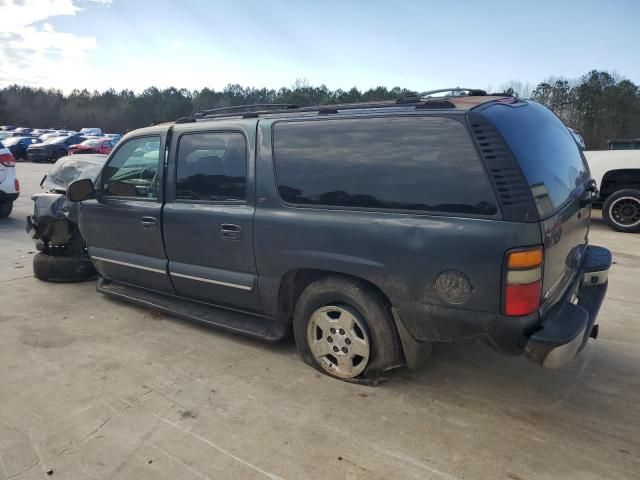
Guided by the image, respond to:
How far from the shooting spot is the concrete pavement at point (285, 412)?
8.16 ft

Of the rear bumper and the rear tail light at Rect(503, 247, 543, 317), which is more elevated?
the rear tail light at Rect(503, 247, 543, 317)

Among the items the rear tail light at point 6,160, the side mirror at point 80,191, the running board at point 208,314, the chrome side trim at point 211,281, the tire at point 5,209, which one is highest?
the rear tail light at point 6,160

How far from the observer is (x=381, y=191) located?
2889 mm

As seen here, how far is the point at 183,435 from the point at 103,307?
2556mm

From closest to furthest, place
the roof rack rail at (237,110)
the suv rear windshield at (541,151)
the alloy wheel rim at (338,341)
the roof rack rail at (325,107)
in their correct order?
1. the suv rear windshield at (541,151)
2. the roof rack rail at (325,107)
3. the alloy wheel rim at (338,341)
4. the roof rack rail at (237,110)

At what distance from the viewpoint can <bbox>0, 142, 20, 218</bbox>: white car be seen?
9.19 metres

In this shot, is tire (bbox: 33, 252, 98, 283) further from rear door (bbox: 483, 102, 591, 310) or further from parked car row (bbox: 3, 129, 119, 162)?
parked car row (bbox: 3, 129, 119, 162)

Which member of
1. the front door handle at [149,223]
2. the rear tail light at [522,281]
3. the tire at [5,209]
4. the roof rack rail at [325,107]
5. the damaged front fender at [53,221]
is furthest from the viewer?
the tire at [5,209]

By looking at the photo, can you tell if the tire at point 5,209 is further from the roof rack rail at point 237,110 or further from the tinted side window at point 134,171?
the roof rack rail at point 237,110

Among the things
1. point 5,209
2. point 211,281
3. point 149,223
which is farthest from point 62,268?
point 5,209

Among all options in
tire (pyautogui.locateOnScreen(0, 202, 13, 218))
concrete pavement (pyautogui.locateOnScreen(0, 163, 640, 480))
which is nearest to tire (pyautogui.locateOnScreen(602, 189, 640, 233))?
concrete pavement (pyautogui.locateOnScreen(0, 163, 640, 480))

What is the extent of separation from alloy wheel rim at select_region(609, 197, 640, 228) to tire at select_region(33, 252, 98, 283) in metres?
8.65

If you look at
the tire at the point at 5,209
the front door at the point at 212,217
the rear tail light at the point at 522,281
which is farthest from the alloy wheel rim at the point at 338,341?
the tire at the point at 5,209

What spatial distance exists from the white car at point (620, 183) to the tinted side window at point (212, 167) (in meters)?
7.50
